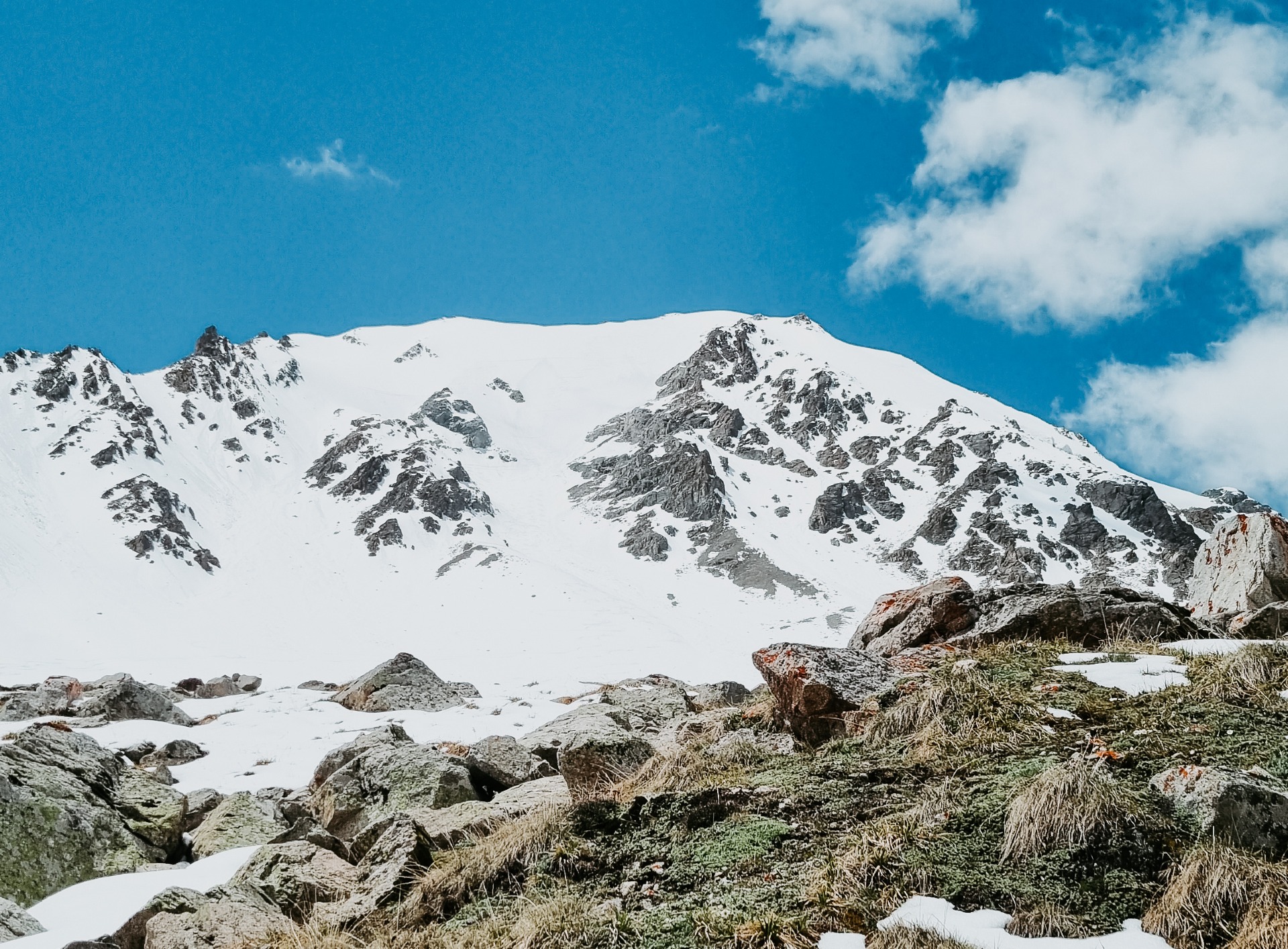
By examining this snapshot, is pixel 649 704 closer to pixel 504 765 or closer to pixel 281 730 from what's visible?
pixel 504 765

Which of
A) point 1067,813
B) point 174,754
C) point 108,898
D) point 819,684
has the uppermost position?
point 819,684

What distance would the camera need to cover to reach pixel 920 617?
11602 millimetres

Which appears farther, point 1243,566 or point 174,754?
point 174,754

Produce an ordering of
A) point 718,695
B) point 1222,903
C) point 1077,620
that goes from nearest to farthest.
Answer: point 1222,903 → point 1077,620 → point 718,695

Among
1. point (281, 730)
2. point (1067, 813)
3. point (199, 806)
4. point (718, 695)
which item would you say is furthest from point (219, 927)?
point (281, 730)

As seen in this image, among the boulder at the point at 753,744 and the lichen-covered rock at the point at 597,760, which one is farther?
the lichen-covered rock at the point at 597,760

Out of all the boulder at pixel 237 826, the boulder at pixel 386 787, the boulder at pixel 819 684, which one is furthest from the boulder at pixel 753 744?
the boulder at pixel 237 826

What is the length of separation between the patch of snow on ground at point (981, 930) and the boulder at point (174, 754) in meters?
16.1

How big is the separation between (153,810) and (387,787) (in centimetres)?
341

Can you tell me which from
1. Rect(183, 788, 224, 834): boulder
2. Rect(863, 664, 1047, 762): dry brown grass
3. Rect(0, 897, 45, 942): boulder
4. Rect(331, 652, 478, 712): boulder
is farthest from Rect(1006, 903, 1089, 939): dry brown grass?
Rect(331, 652, 478, 712): boulder

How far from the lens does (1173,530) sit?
12356 centimetres

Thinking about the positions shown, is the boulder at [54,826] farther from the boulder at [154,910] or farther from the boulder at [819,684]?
the boulder at [819,684]

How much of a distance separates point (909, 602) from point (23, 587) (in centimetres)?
9756

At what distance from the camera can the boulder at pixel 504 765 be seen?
10.8 metres
